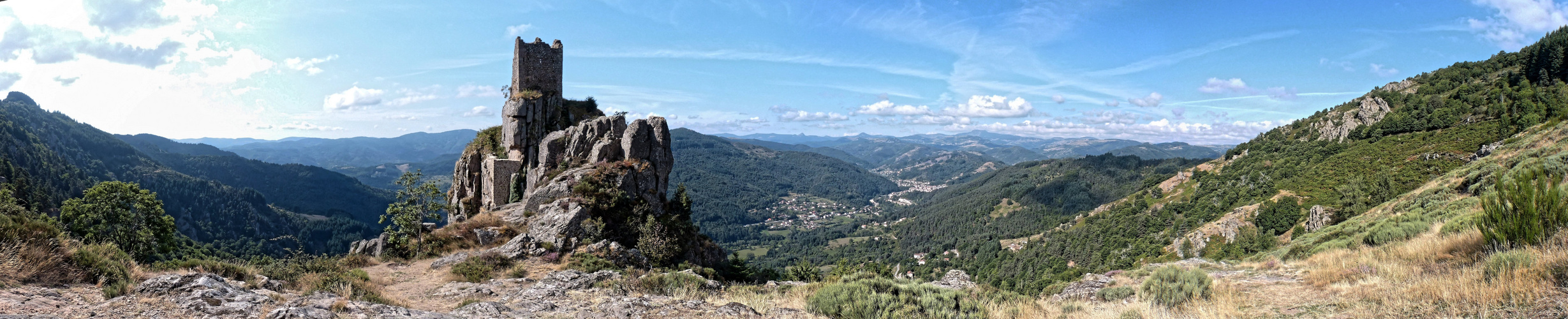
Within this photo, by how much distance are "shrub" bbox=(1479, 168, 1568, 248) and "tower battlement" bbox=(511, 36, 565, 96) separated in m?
39.2

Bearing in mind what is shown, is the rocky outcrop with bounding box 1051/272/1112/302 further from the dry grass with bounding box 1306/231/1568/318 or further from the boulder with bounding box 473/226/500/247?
the boulder with bounding box 473/226/500/247

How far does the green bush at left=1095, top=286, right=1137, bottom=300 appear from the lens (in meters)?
13.6

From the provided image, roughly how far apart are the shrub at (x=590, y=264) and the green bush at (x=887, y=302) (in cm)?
1071

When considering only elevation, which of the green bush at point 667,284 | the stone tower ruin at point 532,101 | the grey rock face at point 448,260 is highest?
the stone tower ruin at point 532,101

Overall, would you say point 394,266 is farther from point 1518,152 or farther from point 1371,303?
point 1518,152

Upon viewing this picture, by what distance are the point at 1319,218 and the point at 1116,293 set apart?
3983cm

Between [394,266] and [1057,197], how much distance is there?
179 metres

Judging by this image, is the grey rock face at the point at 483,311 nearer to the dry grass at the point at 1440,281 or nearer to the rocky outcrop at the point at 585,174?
the rocky outcrop at the point at 585,174

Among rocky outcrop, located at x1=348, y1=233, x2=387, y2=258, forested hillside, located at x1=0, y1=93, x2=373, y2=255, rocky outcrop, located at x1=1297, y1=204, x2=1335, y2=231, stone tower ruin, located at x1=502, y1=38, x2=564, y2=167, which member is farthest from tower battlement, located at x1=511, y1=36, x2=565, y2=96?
forested hillside, located at x1=0, y1=93, x2=373, y2=255

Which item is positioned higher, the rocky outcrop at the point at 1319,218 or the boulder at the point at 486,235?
the boulder at the point at 486,235

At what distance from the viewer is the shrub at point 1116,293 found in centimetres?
1355

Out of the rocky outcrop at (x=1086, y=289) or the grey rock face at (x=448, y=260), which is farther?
the grey rock face at (x=448, y=260)

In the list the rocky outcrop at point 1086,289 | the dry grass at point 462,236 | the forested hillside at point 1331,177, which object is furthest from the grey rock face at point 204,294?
the forested hillside at point 1331,177

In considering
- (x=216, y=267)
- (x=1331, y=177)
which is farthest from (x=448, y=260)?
(x=1331, y=177)
